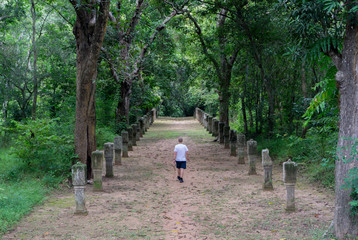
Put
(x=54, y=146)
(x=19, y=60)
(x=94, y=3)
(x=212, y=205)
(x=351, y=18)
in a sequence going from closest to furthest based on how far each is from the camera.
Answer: (x=351, y=18) < (x=212, y=205) < (x=94, y=3) < (x=54, y=146) < (x=19, y=60)

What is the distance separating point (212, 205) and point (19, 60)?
728 inches

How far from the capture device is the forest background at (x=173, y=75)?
8.23m

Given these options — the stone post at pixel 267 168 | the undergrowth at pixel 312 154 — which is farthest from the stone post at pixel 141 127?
the stone post at pixel 267 168

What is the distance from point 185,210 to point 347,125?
4178 mm

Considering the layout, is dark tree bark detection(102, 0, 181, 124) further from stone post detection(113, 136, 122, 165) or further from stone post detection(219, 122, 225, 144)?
stone post detection(219, 122, 225, 144)

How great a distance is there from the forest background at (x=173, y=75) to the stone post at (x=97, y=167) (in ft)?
3.47

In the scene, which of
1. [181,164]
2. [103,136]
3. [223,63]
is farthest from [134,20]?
[181,164]

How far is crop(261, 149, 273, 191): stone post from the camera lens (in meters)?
10.4

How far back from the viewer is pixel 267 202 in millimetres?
9398

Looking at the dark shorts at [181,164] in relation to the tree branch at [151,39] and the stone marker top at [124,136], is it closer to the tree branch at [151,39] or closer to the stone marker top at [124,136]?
the stone marker top at [124,136]

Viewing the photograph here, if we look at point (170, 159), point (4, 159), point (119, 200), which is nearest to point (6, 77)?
point (4, 159)

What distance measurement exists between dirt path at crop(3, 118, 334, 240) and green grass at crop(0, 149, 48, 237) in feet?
0.73

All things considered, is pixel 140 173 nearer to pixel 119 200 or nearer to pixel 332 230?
pixel 119 200

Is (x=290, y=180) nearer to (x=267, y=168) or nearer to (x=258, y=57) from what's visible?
(x=267, y=168)
